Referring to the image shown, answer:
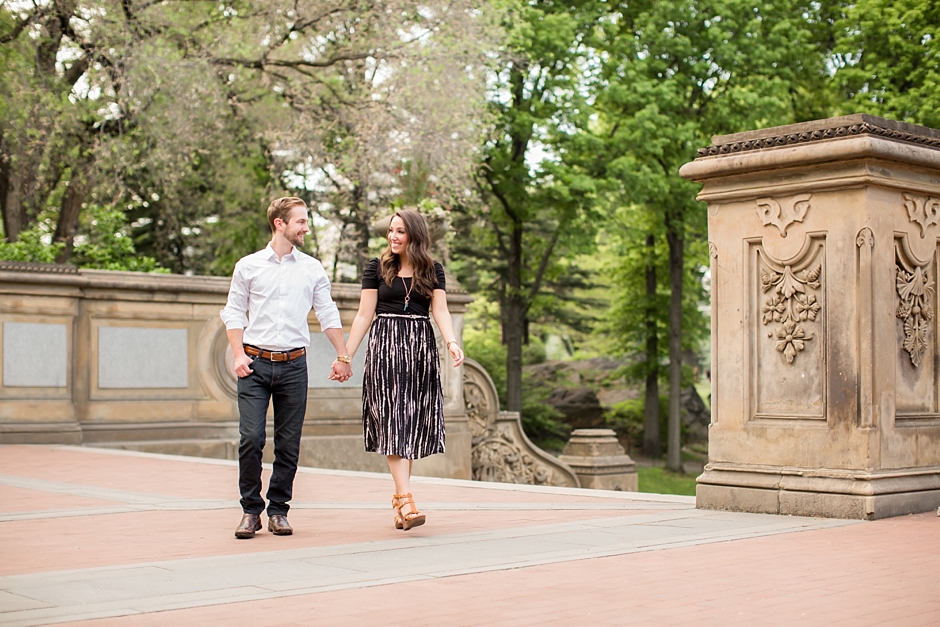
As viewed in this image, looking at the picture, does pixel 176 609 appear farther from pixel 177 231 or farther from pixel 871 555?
pixel 177 231

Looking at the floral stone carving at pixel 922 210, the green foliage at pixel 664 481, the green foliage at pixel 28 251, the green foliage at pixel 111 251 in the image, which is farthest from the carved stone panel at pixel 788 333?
the green foliage at pixel 664 481

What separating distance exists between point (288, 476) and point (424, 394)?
94 cm

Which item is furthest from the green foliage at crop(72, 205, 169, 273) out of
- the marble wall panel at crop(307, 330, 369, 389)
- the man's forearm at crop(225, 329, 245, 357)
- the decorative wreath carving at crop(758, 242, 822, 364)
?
the decorative wreath carving at crop(758, 242, 822, 364)

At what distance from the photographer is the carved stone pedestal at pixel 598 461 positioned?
17656mm

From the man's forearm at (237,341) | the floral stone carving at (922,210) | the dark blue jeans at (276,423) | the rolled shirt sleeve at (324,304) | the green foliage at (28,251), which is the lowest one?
the dark blue jeans at (276,423)

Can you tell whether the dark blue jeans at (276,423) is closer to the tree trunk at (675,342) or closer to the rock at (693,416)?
the tree trunk at (675,342)

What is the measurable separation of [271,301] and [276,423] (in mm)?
740

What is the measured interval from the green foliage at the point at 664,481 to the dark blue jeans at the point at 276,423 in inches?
757

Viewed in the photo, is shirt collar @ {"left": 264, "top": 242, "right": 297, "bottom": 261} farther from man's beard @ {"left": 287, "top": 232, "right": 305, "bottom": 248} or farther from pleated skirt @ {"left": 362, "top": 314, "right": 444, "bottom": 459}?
pleated skirt @ {"left": 362, "top": 314, "right": 444, "bottom": 459}

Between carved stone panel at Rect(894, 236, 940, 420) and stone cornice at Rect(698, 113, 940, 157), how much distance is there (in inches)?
27.8

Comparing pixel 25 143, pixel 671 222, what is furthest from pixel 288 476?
pixel 671 222

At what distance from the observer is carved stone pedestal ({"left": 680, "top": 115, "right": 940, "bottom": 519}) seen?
746cm

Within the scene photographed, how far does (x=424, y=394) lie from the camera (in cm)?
707

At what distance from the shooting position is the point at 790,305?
306 inches
